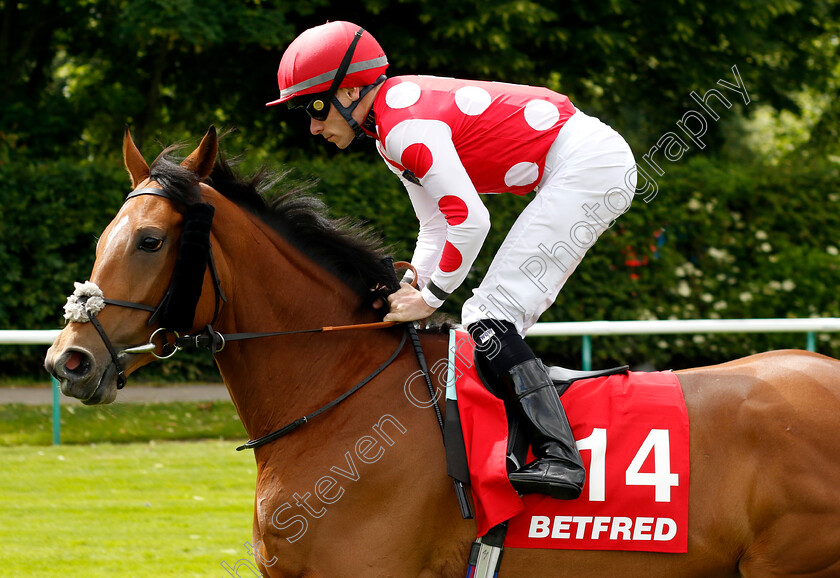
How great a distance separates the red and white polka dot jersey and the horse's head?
685mm

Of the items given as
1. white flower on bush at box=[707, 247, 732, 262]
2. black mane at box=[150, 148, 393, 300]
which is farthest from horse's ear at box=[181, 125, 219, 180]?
white flower on bush at box=[707, 247, 732, 262]

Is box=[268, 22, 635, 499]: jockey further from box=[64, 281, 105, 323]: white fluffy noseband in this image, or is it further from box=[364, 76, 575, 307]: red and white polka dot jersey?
box=[64, 281, 105, 323]: white fluffy noseband

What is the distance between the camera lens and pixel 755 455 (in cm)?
286

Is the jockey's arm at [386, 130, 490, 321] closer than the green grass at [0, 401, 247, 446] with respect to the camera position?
Yes

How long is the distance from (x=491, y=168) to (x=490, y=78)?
857 cm

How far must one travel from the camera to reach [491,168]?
3.08m

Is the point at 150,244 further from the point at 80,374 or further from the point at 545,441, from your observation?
the point at 545,441

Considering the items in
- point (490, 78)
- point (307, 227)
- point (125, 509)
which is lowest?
point (125, 509)

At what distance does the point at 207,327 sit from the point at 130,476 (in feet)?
13.9

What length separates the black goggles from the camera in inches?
119

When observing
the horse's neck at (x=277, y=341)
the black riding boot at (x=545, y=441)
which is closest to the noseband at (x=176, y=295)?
the horse's neck at (x=277, y=341)

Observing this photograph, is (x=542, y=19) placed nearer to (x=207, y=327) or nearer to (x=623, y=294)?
(x=623, y=294)

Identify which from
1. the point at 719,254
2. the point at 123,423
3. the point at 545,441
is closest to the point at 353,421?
the point at 545,441

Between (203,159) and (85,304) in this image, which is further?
(203,159)
